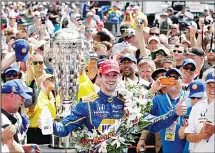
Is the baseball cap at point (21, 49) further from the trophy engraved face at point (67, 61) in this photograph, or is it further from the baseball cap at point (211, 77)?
the baseball cap at point (211, 77)

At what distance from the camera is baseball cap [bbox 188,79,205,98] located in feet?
26.2

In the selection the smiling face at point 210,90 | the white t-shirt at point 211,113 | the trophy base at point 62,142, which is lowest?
the trophy base at point 62,142

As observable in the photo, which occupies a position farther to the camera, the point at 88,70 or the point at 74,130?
the point at 88,70

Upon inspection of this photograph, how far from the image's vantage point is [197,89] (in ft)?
26.4

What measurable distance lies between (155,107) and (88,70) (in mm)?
2205

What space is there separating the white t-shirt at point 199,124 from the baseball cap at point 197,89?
0.50m

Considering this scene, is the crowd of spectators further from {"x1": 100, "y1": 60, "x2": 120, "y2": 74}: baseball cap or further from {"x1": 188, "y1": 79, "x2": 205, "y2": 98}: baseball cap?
{"x1": 100, "y1": 60, "x2": 120, "y2": 74}: baseball cap

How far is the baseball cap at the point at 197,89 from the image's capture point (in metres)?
7.97

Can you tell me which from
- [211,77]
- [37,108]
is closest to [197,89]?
[211,77]

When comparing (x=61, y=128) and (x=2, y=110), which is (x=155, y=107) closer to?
(x=61, y=128)

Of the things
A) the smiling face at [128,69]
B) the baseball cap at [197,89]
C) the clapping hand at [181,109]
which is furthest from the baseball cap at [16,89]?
the smiling face at [128,69]

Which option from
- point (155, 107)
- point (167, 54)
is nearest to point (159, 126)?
point (155, 107)

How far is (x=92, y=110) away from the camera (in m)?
7.16

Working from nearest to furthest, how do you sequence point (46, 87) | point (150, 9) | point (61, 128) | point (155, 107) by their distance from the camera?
point (61, 128) → point (155, 107) → point (46, 87) → point (150, 9)
